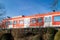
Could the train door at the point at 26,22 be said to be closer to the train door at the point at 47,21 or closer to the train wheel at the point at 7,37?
the train door at the point at 47,21

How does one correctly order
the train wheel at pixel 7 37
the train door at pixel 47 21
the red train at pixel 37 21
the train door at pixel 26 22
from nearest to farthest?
the train wheel at pixel 7 37 → the red train at pixel 37 21 → the train door at pixel 47 21 → the train door at pixel 26 22

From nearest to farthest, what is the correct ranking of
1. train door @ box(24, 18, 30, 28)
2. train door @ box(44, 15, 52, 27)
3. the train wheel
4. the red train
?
the train wheel → the red train → train door @ box(44, 15, 52, 27) → train door @ box(24, 18, 30, 28)

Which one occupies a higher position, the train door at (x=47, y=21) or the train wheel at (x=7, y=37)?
the train door at (x=47, y=21)

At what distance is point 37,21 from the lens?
16.0 m

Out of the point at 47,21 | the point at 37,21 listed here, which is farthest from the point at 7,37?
the point at 37,21

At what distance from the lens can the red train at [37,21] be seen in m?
14.7

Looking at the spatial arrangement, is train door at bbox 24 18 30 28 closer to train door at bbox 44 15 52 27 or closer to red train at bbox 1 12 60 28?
red train at bbox 1 12 60 28

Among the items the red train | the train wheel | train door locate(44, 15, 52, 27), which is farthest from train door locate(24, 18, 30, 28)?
the train wheel

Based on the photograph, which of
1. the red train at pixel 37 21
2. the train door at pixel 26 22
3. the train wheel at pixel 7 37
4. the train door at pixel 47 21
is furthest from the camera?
the train door at pixel 26 22

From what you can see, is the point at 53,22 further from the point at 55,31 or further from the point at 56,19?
the point at 55,31

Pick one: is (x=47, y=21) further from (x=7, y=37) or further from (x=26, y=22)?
(x=7, y=37)

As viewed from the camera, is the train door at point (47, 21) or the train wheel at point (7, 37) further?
the train door at point (47, 21)

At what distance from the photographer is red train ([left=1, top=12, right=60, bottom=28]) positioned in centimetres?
1466

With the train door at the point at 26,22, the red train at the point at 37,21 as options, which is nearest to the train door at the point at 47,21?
the red train at the point at 37,21
